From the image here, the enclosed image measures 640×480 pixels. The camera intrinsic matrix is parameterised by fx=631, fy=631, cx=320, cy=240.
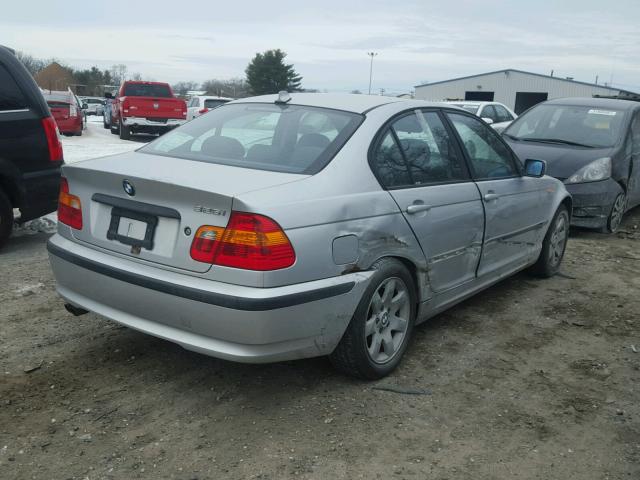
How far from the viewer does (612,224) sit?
782cm

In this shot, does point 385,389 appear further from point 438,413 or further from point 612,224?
point 612,224

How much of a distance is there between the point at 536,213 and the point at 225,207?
3.15 m

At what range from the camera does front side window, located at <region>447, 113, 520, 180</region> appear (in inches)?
171

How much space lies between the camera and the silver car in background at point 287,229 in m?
2.87

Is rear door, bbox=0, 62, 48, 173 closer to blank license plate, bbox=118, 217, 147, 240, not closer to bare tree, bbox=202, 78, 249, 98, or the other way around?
blank license plate, bbox=118, 217, 147, 240

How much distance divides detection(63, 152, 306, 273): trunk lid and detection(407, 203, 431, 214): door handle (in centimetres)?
74

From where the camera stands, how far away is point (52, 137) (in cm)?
598

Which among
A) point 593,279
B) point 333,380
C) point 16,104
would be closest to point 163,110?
point 16,104

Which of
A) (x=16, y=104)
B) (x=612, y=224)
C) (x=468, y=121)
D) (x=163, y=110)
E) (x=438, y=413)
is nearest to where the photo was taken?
(x=438, y=413)

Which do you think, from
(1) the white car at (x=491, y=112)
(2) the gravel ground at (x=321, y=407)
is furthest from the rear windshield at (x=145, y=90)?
(2) the gravel ground at (x=321, y=407)

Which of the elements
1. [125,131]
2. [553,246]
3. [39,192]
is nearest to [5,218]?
[39,192]

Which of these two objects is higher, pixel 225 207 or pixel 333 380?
pixel 225 207

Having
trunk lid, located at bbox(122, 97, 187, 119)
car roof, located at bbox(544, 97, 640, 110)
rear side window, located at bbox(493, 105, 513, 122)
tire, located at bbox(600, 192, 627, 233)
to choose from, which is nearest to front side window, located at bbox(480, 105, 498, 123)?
rear side window, located at bbox(493, 105, 513, 122)

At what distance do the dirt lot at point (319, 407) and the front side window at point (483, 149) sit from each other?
1.11 metres
